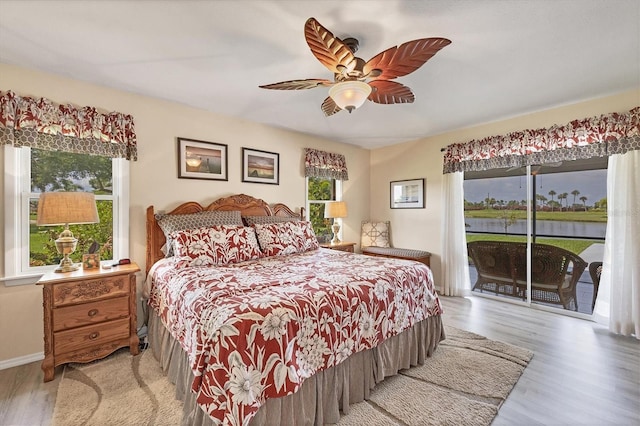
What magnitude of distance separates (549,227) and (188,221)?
4.34 meters

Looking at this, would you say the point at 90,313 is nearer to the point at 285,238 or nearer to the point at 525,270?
the point at 285,238

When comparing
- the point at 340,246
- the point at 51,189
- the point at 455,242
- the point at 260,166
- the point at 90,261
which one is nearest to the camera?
the point at 90,261

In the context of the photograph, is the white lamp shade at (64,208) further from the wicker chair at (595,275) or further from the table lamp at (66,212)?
the wicker chair at (595,275)

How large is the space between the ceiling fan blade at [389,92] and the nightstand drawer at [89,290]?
2608mm

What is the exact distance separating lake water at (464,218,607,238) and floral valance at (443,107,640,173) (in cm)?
79

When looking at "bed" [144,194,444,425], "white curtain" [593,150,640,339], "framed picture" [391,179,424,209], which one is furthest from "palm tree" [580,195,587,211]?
"bed" [144,194,444,425]

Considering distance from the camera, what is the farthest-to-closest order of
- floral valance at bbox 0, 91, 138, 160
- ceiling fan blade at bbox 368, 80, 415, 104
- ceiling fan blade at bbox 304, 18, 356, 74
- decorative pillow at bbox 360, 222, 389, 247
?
1. decorative pillow at bbox 360, 222, 389, 247
2. floral valance at bbox 0, 91, 138, 160
3. ceiling fan blade at bbox 368, 80, 415, 104
4. ceiling fan blade at bbox 304, 18, 356, 74

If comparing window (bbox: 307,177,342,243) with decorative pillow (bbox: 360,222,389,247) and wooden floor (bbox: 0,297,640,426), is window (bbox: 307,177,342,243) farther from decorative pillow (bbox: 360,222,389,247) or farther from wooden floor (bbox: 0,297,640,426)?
wooden floor (bbox: 0,297,640,426)

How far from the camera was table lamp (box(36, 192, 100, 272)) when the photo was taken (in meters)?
2.18

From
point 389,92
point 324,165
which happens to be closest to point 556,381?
point 389,92

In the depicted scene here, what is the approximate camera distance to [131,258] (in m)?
2.94

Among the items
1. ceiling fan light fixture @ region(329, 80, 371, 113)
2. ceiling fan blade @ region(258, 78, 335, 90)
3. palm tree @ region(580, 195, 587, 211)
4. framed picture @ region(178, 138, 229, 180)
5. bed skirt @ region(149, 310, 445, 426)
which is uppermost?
ceiling fan blade @ region(258, 78, 335, 90)

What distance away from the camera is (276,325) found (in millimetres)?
1458

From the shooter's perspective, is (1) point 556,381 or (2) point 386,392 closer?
(2) point 386,392
